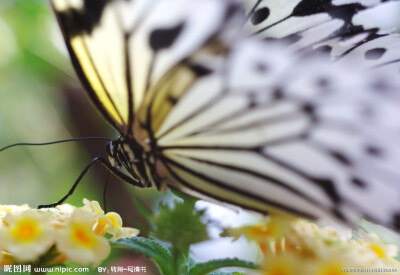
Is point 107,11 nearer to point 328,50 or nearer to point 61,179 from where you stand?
point 328,50

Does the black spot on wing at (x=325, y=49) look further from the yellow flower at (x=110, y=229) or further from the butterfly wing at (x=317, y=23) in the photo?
the yellow flower at (x=110, y=229)

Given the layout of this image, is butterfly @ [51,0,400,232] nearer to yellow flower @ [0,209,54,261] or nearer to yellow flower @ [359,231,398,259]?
yellow flower @ [359,231,398,259]

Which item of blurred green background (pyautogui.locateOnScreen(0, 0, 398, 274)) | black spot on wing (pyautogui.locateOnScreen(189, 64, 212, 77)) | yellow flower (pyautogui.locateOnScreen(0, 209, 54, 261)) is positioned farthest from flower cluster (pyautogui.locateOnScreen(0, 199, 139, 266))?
blurred green background (pyautogui.locateOnScreen(0, 0, 398, 274))

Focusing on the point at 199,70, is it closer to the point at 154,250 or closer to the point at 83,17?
the point at 83,17

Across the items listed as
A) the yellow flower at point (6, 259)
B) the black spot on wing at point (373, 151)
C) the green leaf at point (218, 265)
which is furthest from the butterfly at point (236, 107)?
the yellow flower at point (6, 259)

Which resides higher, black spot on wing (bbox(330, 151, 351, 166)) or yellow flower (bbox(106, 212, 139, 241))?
black spot on wing (bbox(330, 151, 351, 166))
